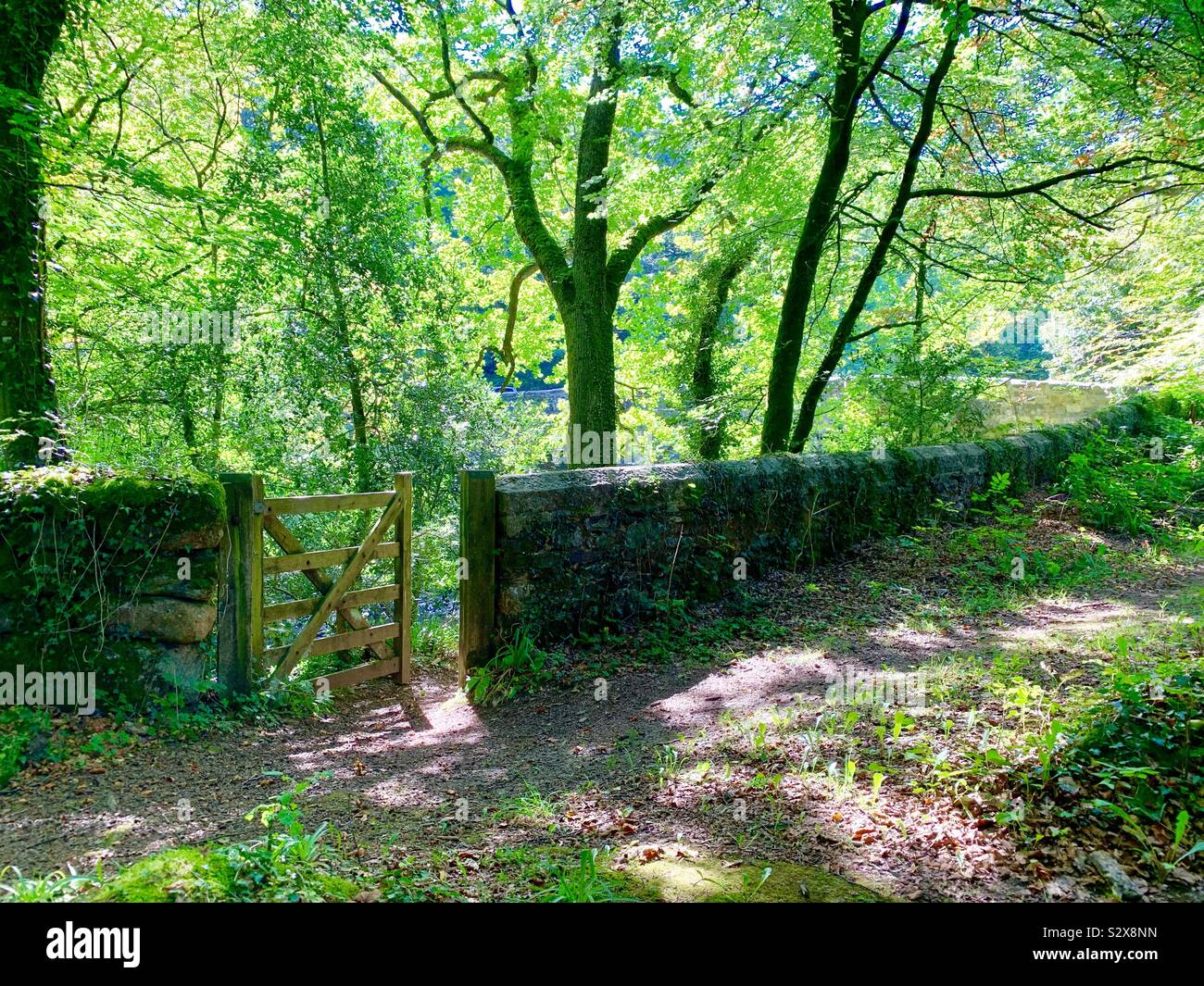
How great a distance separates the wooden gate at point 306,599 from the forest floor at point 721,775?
0.51 meters

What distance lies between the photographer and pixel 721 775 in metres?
3.57

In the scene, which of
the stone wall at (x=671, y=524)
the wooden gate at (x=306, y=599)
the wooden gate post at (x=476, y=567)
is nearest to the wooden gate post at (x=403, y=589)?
the wooden gate at (x=306, y=599)

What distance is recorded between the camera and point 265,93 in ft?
34.7

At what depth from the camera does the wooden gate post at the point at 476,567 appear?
6.05 metres

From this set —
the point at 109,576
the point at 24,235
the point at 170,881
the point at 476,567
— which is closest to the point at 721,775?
the point at 170,881

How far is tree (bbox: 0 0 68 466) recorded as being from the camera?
6.17 m

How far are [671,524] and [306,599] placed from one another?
141 inches

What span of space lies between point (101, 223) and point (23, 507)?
491 centimetres

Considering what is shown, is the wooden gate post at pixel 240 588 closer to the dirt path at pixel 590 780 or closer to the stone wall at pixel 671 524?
the dirt path at pixel 590 780

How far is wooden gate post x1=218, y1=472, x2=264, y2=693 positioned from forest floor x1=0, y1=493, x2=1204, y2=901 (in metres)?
0.56

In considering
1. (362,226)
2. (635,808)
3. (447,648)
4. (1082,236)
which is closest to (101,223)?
(362,226)

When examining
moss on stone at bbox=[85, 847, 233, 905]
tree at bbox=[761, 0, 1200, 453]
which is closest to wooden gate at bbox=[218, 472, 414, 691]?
moss on stone at bbox=[85, 847, 233, 905]

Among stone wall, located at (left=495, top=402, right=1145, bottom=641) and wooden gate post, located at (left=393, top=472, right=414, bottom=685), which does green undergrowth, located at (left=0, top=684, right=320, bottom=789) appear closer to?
A: wooden gate post, located at (left=393, top=472, right=414, bottom=685)
